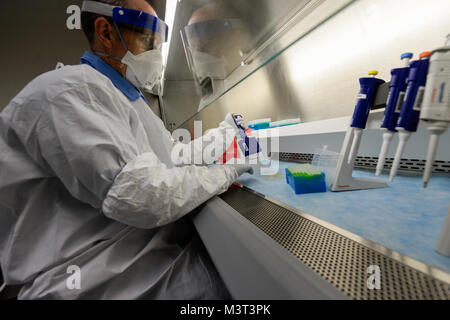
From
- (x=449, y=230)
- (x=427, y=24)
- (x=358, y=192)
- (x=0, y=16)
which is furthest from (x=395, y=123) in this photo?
(x=0, y=16)

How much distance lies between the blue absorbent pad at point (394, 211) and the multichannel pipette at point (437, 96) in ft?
0.59

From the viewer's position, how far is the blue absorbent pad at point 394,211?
416mm

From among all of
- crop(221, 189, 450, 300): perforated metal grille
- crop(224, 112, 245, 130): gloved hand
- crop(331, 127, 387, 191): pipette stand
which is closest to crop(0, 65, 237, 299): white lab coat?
crop(221, 189, 450, 300): perforated metal grille

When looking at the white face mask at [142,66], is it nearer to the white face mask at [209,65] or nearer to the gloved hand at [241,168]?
the white face mask at [209,65]

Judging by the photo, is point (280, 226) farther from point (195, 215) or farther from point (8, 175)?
point (8, 175)

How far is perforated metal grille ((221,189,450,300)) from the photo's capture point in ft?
1.01

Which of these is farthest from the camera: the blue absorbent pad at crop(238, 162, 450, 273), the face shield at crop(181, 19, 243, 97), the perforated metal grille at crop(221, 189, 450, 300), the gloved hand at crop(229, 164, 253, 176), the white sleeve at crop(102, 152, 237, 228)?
the face shield at crop(181, 19, 243, 97)

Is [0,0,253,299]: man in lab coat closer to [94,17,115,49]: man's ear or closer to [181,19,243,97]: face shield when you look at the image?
[94,17,115,49]: man's ear

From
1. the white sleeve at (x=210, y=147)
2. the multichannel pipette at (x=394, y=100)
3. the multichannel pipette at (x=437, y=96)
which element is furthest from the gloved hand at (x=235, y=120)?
the multichannel pipette at (x=437, y=96)

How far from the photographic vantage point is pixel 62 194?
0.70 meters

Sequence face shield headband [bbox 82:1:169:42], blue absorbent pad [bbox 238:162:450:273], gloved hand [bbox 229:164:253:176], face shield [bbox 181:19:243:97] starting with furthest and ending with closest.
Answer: face shield [bbox 181:19:243:97] < gloved hand [bbox 229:164:253:176] < face shield headband [bbox 82:1:169:42] < blue absorbent pad [bbox 238:162:450:273]

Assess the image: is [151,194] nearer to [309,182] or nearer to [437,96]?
[309,182]

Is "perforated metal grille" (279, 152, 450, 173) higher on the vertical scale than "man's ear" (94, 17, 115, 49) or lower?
lower
